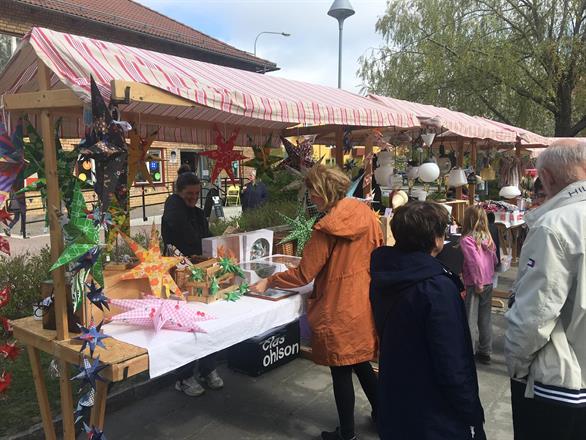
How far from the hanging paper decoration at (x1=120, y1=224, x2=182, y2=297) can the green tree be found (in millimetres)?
12752

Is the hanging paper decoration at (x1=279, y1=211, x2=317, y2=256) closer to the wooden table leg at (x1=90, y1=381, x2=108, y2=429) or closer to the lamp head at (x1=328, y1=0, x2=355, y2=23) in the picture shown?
the wooden table leg at (x1=90, y1=381, x2=108, y2=429)

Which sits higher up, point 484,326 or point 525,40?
point 525,40

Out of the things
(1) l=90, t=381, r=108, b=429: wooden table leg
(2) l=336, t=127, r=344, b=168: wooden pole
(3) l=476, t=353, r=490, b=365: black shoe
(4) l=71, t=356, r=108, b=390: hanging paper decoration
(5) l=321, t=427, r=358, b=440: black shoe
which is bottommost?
(3) l=476, t=353, r=490, b=365: black shoe

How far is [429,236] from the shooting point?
198 cm

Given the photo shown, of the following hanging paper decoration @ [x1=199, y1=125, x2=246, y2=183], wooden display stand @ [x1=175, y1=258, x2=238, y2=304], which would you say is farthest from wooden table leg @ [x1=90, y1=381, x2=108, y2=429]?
hanging paper decoration @ [x1=199, y1=125, x2=246, y2=183]

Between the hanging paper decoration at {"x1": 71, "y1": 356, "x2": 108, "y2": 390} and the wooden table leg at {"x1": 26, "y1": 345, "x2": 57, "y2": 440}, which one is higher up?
the hanging paper decoration at {"x1": 71, "y1": 356, "x2": 108, "y2": 390}

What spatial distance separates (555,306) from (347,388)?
1.42 m

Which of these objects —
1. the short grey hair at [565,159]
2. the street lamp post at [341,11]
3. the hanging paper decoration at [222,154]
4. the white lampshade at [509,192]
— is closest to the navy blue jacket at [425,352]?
the short grey hair at [565,159]

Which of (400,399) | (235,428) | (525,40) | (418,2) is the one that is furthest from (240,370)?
(418,2)

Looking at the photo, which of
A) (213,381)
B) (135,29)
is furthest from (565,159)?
(135,29)

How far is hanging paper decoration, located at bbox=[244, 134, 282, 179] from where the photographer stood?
15.4 feet

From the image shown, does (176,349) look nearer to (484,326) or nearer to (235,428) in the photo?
(235,428)

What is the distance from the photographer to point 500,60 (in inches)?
512

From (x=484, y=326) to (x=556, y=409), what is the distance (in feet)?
9.27
